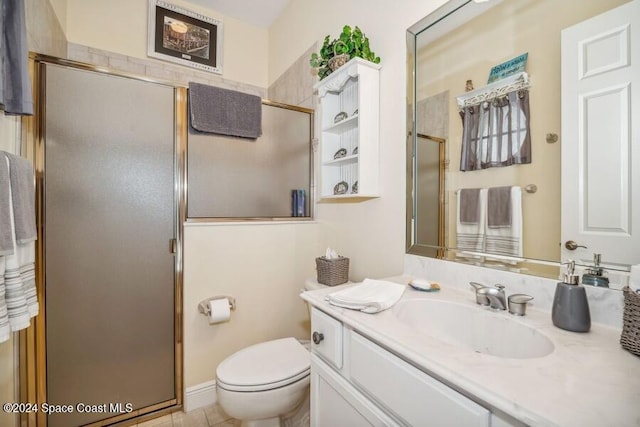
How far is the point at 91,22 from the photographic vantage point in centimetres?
209

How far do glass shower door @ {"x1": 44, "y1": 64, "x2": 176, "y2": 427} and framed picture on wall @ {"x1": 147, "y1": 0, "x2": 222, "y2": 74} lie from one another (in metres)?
1.01

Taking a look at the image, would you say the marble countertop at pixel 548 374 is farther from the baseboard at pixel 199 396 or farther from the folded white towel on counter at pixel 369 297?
the baseboard at pixel 199 396

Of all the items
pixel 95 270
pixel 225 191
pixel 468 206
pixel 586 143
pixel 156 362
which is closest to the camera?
pixel 586 143

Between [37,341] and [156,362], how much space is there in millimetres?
538

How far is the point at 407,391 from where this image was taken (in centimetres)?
66

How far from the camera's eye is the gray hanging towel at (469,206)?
1086mm

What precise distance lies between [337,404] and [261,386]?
458 mm

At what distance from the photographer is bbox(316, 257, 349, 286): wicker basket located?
1566 mm

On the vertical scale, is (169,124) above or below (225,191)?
above

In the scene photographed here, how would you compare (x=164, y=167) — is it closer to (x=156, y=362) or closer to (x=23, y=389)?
(x=156, y=362)

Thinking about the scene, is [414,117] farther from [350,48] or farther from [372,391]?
[372,391]

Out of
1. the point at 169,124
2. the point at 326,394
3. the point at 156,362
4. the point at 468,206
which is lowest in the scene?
the point at 156,362

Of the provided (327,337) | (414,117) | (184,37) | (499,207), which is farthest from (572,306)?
(184,37)

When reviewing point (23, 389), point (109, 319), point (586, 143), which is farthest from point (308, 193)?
point (23, 389)
